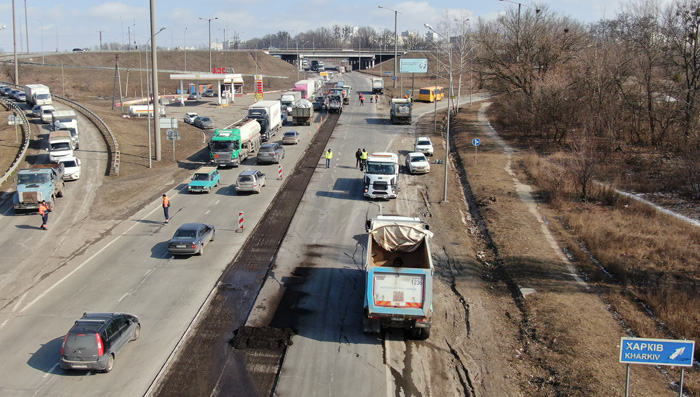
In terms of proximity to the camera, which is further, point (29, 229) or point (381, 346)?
point (29, 229)

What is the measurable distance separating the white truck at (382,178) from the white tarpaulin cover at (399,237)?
14.3 metres

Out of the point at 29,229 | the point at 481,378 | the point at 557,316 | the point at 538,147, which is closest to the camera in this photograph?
the point at 481,378

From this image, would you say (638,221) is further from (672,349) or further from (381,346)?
(672,349)

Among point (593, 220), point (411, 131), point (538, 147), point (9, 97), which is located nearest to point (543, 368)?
point (593, 220)

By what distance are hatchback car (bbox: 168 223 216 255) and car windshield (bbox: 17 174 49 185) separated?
13033mm

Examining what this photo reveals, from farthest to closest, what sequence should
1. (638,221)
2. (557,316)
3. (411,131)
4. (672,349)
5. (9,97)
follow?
(9,97)
(411,131)
(638,221)
(557,316)
(672,349)

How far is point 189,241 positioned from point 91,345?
397 inches

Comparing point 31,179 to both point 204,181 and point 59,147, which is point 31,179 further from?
point 59,147

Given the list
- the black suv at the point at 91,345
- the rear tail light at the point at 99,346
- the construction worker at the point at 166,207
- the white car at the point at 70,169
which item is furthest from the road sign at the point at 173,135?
the rear tail light at the point at 99,346

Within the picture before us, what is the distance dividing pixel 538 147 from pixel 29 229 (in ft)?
131

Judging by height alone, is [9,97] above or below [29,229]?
above

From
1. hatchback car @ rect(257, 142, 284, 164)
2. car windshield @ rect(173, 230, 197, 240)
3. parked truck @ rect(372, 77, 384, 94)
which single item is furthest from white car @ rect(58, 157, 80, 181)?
parked truck @ rect(372, 77, 384, 94)

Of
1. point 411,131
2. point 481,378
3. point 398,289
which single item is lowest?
point 481,378

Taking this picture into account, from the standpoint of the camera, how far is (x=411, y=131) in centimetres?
6131
